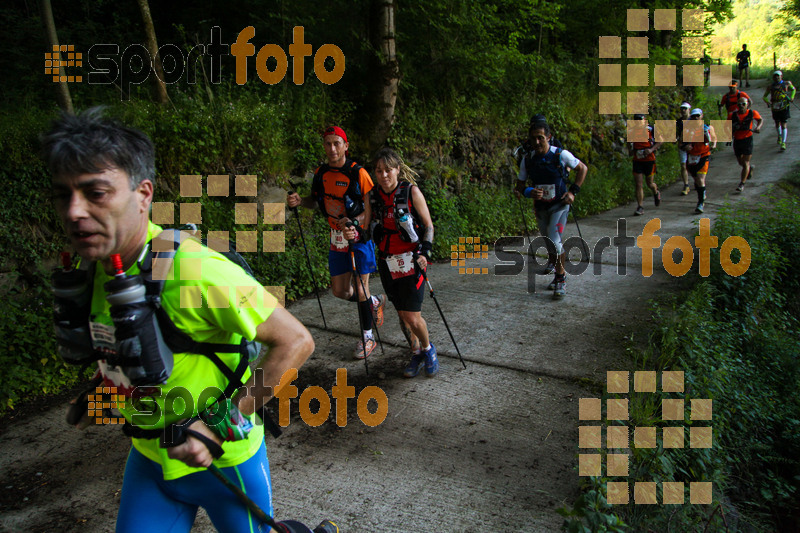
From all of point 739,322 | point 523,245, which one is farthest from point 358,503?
point 523,245

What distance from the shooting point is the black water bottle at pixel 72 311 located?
1713 millimetres

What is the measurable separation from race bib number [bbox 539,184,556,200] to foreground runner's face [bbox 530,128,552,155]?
0.44 m

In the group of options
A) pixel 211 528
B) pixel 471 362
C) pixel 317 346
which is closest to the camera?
pixel 211 528

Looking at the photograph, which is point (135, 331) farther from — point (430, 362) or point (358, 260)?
point (358, 260)

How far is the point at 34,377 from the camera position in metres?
4.68

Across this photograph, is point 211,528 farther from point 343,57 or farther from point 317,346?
point 343,57

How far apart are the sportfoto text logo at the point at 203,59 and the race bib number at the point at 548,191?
4468mm

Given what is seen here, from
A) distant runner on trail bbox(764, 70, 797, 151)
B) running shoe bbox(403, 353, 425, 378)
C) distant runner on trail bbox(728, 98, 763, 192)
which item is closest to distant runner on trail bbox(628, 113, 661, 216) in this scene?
distant runner on trail bbox(728, 98, 763, 192)

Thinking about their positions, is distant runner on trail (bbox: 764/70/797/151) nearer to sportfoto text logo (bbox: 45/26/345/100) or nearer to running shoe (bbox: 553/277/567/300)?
running shoe (bbox: 553/277/567/300)

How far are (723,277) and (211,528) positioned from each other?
6228mm

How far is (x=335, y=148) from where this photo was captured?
4.96m

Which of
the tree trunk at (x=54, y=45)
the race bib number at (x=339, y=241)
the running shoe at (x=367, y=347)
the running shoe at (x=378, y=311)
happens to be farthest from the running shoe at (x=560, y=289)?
the tree trunk at (x=54, y=45)

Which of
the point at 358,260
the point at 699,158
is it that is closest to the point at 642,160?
the point at 699,158

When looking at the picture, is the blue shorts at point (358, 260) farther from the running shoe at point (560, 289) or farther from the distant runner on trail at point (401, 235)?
the running shoe at point (560, 289)
